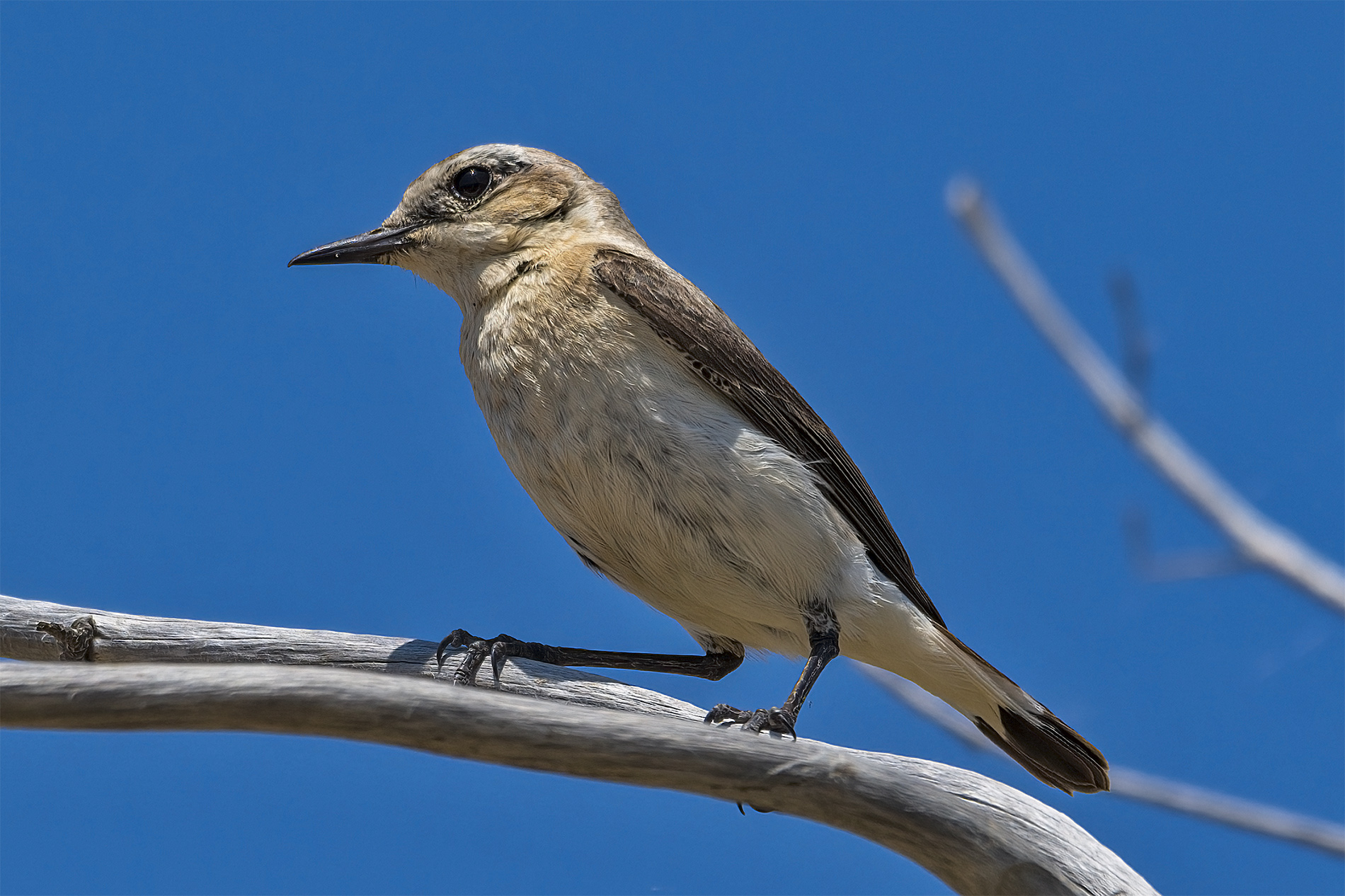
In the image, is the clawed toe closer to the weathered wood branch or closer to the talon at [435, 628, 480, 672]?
the talon at [435, 628, 480, 672]

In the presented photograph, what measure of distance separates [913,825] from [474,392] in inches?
111

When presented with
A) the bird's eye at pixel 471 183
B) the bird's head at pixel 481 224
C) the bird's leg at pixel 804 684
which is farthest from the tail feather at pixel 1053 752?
the bird's eye at pixel 471 183

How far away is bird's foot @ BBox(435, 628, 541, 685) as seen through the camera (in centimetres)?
439

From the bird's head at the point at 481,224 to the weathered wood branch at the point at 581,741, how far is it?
107 inches

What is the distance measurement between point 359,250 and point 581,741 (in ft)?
11.2

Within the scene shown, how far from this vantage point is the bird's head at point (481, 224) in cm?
549

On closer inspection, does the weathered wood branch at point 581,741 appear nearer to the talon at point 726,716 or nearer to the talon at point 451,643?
the talon at point 726,716

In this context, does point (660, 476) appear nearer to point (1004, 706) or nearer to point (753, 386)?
point (753, 386)

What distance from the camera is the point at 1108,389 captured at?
19.8 feet

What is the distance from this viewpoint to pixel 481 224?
5.56 meters

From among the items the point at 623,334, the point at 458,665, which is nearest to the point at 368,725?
the point at 458,665

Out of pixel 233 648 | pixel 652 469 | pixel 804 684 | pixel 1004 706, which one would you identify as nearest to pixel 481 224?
pixel 652 469

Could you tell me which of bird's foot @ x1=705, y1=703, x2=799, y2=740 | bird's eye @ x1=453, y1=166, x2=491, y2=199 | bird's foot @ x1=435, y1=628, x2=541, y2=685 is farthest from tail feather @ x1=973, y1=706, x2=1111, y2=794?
bird's eye @ x1=453, y1=166, x2=491, y2=199

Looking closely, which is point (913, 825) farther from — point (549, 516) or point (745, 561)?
point (549, 516)
